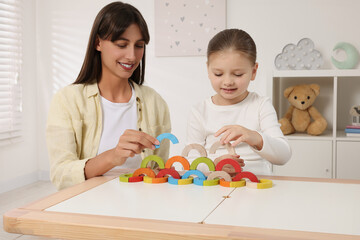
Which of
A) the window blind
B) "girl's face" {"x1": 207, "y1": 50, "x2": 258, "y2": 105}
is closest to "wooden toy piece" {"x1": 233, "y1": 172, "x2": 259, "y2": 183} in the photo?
"girl's face" {"x1": 207, "y1": 50, "x2": 258, "y2": 105}

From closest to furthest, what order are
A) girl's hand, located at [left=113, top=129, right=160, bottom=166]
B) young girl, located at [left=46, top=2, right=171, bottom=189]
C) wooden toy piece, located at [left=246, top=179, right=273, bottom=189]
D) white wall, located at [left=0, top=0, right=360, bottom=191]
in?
wooden toy piece, located at [left=246, top=179, right=273, bottom=189] < girl's hand, located at [left=113, top=129, right=160, bottom=166] < young girl, located at [left=46, top=2, right=171, bottom=189] < white wall, located at [left=0, top=0, right=360, bottom=191]

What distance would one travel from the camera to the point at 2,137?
11.2ft

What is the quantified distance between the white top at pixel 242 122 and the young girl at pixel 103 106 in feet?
0.66

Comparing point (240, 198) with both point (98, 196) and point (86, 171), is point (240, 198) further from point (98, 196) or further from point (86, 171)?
point (86, 171)

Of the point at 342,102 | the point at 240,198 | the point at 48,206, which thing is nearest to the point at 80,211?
the point at 48,206

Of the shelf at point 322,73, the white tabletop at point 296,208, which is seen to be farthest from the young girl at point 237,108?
the shelf at point 322,73

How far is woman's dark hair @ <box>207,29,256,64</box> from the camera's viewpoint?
1.49m

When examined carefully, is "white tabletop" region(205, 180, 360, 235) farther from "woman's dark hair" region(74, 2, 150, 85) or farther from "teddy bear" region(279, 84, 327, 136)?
"teddy bear" region(279, 84, 327, 136)

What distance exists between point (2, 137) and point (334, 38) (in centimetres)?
251

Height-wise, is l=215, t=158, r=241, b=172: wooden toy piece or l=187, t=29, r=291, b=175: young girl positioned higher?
l=187, t=29, r=291, b=175: young girl

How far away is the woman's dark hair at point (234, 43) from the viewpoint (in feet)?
4.88

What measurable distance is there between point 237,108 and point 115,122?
44cm

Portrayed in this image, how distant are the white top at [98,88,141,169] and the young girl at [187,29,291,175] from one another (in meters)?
0.23

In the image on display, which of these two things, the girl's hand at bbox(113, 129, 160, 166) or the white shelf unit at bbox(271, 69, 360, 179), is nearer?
the girl's hand at bbox(113, 129, 160, 166)
